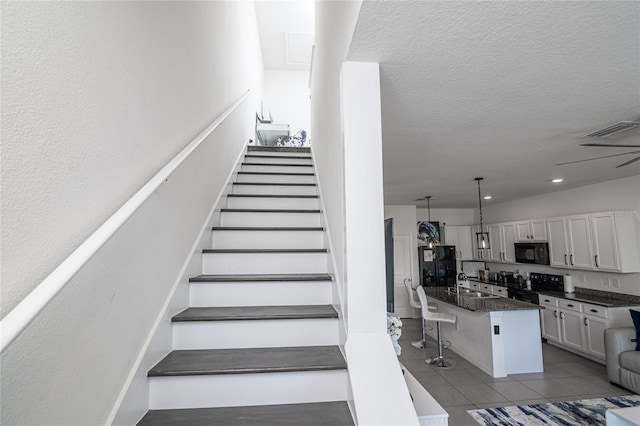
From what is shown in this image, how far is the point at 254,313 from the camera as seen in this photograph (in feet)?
5.61

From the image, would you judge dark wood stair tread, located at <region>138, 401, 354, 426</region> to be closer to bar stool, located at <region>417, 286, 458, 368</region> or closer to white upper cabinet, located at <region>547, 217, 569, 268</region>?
bar stool, located at <region>417, 286, 458, 368</region>

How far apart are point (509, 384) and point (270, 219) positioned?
354cm

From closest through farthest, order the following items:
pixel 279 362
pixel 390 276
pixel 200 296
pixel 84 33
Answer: pixel 84 33, pixel 279 362, pixel 390 276, pixel 200 296

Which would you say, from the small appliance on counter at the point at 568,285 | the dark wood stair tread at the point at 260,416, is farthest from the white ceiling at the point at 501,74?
the small appliance on counter at the point at 568,285

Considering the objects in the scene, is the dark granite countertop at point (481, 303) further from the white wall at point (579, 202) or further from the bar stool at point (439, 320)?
the white wall at point (579, 202)

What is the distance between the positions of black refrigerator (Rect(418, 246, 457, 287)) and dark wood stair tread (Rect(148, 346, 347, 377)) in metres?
5.90

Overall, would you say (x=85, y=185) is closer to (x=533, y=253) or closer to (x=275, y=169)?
(x=275, y=169)

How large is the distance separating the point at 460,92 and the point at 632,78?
0.87 m

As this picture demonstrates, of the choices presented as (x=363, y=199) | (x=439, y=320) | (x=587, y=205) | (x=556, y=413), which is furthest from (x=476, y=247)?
(x=363, y=199)

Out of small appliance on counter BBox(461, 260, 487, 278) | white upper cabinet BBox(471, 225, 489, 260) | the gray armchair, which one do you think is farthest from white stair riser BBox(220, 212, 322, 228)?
small appliance on counter BBox(461, 260, 487, 278)

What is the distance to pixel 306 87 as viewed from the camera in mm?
6582

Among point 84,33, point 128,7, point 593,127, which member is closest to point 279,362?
point 84,33

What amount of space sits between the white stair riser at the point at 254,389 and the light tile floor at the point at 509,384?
212cm

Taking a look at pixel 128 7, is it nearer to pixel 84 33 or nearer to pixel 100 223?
pixel 84 33
